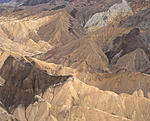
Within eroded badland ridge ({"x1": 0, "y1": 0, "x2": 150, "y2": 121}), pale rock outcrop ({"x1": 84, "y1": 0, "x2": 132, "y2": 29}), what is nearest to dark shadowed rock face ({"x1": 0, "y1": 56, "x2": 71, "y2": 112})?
eroded badland ridge ({"x1": 0, "y1": 0, "x2": 150, "y2": 121})

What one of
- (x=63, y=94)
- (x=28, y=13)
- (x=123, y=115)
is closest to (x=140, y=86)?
(x=123, y=115)

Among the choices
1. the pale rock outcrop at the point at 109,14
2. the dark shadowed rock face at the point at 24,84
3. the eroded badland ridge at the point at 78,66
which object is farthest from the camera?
the pale rock outcrop at the point at 109,14

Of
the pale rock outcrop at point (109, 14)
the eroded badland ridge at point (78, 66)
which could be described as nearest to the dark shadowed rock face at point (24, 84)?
the eroded badland ridge at point (78, 66)

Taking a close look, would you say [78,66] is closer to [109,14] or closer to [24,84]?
[24,84]

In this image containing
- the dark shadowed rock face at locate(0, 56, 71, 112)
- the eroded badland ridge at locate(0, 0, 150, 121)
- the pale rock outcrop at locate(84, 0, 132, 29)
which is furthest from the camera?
the pale rock outcrop at locate(84, 0, 132, 29)

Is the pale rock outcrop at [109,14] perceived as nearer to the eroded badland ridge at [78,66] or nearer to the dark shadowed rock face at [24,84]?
the eroded badland ridge at [78,66]

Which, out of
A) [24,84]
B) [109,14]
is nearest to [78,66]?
[24,84]

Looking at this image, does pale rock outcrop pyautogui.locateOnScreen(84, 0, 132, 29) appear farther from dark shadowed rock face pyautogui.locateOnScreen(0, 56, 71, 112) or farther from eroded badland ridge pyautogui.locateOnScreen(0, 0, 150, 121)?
dark shadowed rock face pyautogui.locateOnScreen(0, 56, 71, 112)
